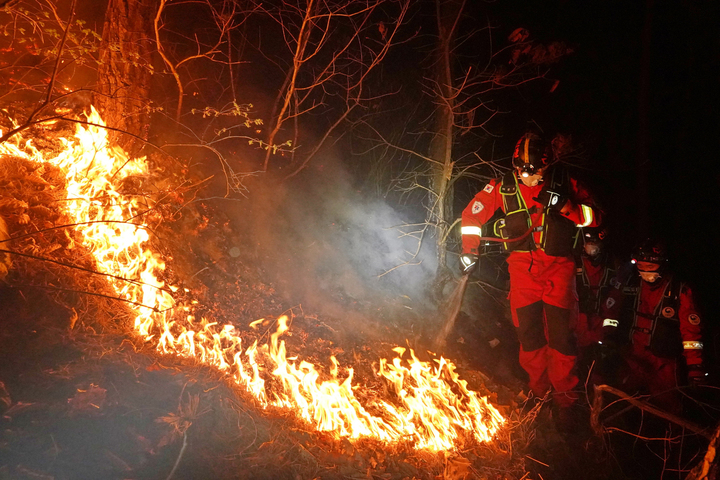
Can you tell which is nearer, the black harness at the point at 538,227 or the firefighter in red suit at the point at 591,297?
the black harness at the point at 538,227

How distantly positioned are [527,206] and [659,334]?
2.98 meters

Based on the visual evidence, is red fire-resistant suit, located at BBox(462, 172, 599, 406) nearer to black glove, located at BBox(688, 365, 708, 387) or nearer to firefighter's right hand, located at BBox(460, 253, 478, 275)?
firefighter's right hand, located at BBox(460, 253, 478, 275)

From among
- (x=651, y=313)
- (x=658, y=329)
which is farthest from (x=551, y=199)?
(x=658, y=329)

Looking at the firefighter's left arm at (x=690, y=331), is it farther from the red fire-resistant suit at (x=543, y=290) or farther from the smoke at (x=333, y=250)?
the smoke at (x=333, y=250)

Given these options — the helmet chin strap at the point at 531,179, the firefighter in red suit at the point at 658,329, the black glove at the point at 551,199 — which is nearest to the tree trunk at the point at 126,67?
the helmet chin strap at the point at 531,179

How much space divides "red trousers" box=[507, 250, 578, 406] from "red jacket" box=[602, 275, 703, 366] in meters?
1.28

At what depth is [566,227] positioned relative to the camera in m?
Result: 5.59

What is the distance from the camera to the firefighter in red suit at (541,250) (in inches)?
217

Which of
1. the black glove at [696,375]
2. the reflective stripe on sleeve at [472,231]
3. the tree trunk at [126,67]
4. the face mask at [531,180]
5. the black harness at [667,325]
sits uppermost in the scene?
the tree trunk at [126,67]

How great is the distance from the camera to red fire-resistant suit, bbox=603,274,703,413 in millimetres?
5578

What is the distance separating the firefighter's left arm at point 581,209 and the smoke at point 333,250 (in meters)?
2.73

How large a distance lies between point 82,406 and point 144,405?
1.84 feet

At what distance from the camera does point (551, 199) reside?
18.2 ft

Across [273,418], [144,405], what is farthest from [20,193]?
[273,418]
